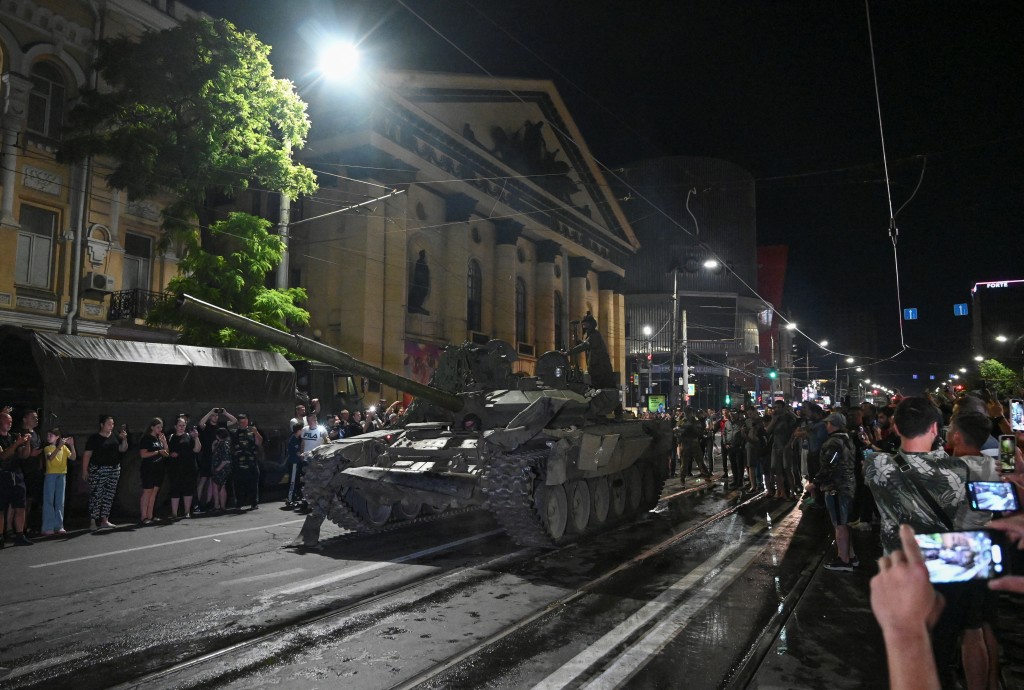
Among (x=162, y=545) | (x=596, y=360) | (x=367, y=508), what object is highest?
(x=596, y=360)

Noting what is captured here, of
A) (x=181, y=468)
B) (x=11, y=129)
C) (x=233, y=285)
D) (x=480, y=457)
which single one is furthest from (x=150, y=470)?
(x=11, y=129)

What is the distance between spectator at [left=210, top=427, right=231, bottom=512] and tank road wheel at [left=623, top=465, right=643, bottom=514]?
695cm

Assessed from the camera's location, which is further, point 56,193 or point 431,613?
point 56,193

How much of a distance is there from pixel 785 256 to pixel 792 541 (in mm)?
87156

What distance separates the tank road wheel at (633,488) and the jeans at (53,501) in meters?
8.59

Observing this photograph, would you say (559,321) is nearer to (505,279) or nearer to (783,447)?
(505,279)

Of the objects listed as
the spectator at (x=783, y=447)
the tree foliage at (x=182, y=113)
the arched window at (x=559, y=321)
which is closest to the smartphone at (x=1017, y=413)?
the spectator at (x=783, y=447)

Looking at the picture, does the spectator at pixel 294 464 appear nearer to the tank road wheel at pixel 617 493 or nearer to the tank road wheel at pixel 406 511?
the tank road wheel at pixel 406 511

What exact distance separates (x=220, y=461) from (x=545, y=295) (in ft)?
94.5

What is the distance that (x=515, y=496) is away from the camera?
816 centimetres

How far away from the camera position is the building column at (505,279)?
115 ft

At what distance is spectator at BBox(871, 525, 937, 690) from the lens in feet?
4.62

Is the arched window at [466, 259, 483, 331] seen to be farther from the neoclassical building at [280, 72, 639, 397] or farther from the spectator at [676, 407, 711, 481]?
the spectator at [676, 407, 711, 481]

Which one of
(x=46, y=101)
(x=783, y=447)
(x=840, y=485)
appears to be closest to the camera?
(x=840, y=485)
